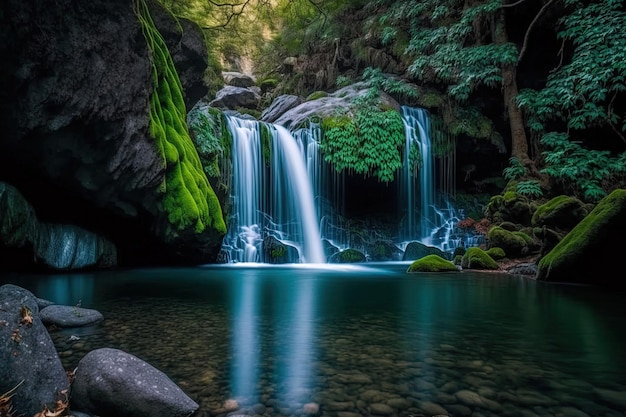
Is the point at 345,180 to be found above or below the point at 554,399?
above

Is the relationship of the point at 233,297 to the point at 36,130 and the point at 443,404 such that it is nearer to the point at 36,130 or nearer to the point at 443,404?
the point at 443,404

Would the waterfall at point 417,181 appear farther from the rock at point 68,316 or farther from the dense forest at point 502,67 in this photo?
the rock at point 68,316

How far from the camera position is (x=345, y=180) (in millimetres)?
17141

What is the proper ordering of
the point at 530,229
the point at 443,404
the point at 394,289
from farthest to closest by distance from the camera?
the point at 530,229, the point at 394,289, the point at 443,404

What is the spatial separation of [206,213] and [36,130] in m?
4.67

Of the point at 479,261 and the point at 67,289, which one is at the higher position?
the point at 479,261

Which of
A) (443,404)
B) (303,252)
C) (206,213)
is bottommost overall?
(443,404)

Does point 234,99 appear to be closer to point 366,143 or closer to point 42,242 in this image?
point 366,143

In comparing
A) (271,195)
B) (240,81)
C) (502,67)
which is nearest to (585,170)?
(502,67)

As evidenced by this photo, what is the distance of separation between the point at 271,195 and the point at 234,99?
1094cm

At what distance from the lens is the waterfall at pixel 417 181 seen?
55.8 feet

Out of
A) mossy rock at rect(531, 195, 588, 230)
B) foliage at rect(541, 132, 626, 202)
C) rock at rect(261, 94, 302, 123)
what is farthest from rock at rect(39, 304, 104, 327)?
rock at rect(261, 94, 302, 123)

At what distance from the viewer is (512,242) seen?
11438 mm

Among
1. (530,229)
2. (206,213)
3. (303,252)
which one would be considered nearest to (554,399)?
(206,213)
